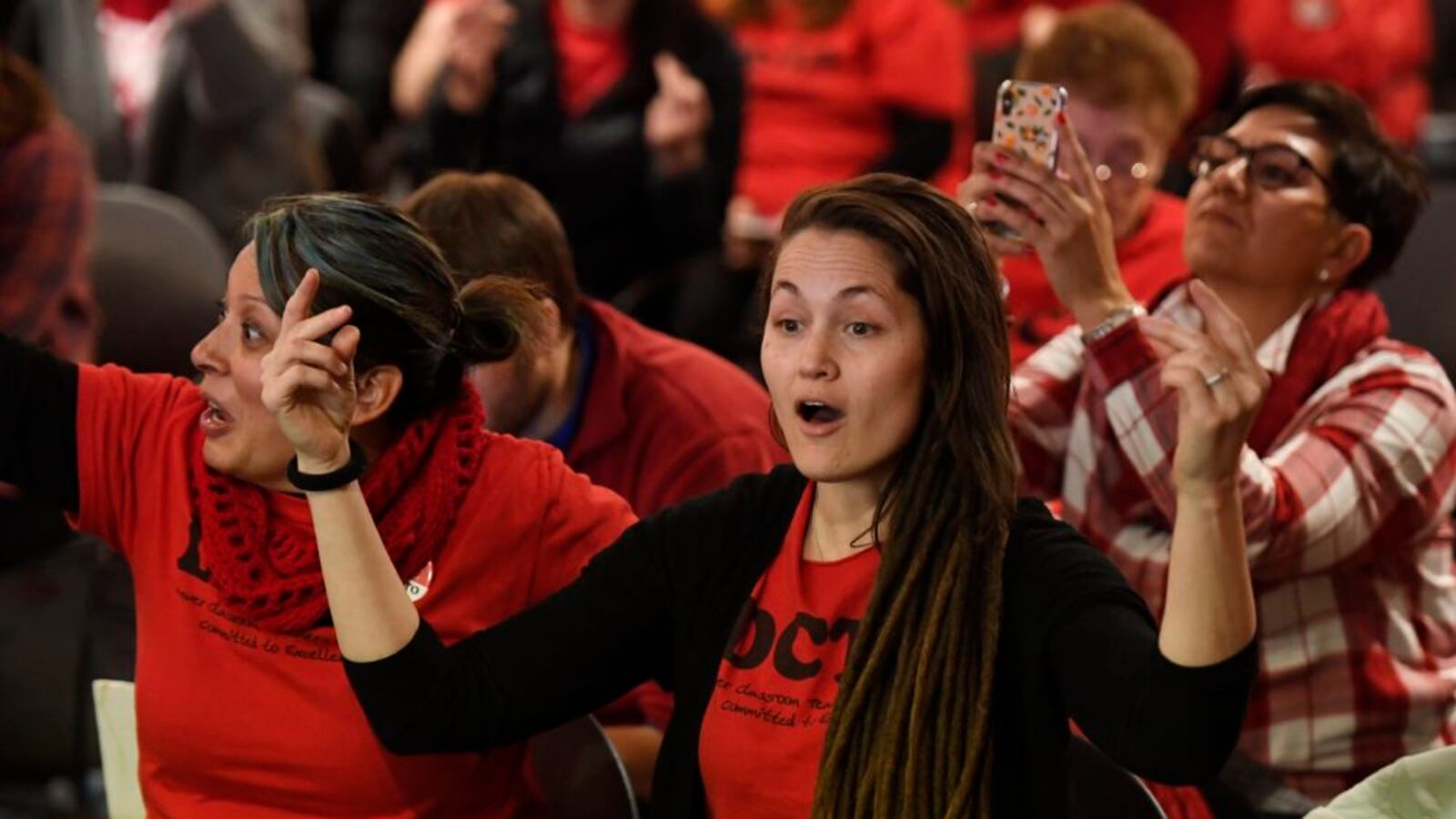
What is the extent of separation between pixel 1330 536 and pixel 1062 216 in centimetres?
45

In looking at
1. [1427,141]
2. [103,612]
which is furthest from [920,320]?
[1427,141]

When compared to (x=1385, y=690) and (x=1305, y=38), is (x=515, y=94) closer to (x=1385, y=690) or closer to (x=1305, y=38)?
(x=1305, y=38)

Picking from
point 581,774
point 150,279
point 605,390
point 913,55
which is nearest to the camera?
point 581,774

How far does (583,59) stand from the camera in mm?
4469

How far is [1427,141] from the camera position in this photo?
5.31 m

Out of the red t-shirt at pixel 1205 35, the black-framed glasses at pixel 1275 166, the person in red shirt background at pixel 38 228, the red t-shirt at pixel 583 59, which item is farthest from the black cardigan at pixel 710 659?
the red t-shirt at pixel 1205 35

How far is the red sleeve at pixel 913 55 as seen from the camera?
15.3ft

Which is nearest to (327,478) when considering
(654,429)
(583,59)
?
(654,429)

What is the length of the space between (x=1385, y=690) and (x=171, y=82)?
10.1 ft

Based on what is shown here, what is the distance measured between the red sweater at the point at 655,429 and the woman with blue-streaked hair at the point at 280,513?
50 cm

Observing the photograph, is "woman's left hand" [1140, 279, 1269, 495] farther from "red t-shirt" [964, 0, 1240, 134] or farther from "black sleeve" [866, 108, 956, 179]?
"red t-shirt" [964, 0, 1240, 134]

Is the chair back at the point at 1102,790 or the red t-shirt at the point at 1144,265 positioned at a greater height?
the red t-shirt at the point at 1144,265

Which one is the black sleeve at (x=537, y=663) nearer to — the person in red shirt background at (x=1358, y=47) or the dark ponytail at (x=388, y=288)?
the dark ponytail at (x=388, y=288)

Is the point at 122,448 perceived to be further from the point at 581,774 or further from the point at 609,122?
the point at 609,122
